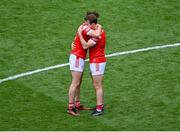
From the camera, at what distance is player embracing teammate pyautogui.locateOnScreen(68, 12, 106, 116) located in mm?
13391

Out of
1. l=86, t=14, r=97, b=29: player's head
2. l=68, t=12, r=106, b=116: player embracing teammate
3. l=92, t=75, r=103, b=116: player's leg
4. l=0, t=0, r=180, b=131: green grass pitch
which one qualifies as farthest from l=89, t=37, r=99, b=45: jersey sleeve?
l=0, t=0, r=180, b=131: green grass pitch

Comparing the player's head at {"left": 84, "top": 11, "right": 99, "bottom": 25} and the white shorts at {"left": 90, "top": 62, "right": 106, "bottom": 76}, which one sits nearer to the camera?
the player's head at {"left": 84, "top": 11, "right": 99, "bottom": 25}

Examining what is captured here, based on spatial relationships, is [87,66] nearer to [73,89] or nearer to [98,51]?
[73,89]

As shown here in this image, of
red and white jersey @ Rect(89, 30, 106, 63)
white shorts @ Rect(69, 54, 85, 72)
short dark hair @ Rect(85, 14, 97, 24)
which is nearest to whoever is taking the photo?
short dark hair @ Rect(85, 14, 97, 24)

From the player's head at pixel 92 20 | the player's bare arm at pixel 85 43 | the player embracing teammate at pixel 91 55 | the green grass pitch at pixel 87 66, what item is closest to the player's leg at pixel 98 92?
the player embracing teammate at pixel 91 55

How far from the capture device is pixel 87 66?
1639 cm

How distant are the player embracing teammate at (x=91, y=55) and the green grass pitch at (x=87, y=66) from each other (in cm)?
38

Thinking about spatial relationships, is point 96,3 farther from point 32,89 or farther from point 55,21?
point 32,89

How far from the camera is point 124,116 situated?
45.0ft

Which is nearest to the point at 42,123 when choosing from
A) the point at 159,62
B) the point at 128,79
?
the point at 128,79

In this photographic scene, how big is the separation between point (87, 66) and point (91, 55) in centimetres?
282

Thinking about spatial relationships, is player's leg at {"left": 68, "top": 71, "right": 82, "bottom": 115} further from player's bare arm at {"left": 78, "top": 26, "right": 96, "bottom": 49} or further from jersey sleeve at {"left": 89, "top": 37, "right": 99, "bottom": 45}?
jersey sleeve at {"left": 89, "top": 37, "right": 99, "bottom": 45}

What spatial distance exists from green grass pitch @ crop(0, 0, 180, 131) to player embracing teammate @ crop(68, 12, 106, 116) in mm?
376

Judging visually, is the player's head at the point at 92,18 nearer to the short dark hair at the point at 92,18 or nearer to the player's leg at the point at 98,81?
the short dark hair at the point at 92,18
